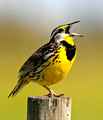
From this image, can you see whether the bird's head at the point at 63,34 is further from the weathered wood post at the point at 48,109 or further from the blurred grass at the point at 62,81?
the blurred grass at the point at 62,81

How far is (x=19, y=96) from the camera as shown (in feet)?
35.0

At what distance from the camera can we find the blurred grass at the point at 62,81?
10.0 metres

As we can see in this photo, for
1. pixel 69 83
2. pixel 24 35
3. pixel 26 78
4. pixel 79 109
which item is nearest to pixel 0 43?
pixel 24 35

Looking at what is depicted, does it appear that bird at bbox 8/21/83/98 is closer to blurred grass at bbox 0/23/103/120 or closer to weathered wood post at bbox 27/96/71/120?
weathered wood post at bbox 27/96/71/120

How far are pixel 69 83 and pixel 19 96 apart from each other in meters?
1.83

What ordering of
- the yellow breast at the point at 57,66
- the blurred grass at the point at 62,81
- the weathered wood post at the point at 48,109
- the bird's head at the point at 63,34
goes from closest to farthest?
the weathered wood post at the point at 48,109
the yellow breast at the point at 57,66
the bird's head at the point at 63,34
the blurred grass at the point at 62,81

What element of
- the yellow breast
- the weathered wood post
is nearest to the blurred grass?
the yellow breast

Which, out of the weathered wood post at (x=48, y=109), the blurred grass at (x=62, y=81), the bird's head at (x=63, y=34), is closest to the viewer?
the weathered wood post at (x=48, y=109)

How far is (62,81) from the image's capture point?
12.1 m

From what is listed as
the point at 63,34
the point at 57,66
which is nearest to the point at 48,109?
the point at 57,66

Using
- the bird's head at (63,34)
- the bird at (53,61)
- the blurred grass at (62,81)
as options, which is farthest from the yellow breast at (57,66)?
the blurred grass at (62,81)

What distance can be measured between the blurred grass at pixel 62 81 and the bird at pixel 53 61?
3.16 metres

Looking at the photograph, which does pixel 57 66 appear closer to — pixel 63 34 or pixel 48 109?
pixel 63 34

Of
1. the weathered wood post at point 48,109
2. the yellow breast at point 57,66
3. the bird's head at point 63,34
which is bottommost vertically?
the weathered wood post at point 48,109
